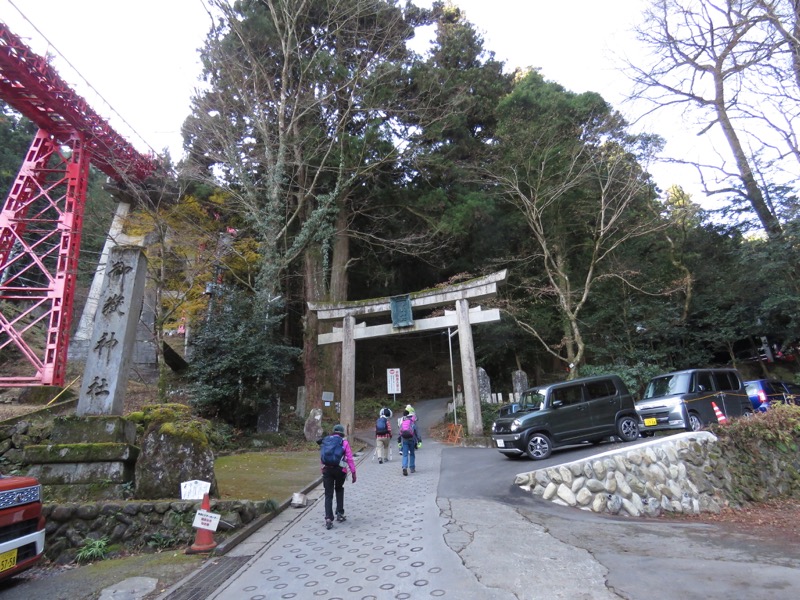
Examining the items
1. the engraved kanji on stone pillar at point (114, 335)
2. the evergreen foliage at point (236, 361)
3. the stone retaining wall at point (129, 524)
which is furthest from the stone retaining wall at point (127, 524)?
the evergreen foliage at point (236, 361)

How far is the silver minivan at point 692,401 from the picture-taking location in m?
10.3

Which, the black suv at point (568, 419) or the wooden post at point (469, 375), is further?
the wooden post at point (469, 375)

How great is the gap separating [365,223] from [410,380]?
12.1 metres

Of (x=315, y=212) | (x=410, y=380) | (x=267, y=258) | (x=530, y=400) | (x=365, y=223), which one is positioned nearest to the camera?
(x=530, y=400)

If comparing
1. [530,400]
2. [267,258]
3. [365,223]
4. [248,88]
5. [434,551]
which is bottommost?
[434,551]

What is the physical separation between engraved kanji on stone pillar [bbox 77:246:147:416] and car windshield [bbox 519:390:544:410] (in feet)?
28.2

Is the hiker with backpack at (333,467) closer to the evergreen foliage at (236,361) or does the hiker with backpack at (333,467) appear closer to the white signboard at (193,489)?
the white signboard at (193,489)

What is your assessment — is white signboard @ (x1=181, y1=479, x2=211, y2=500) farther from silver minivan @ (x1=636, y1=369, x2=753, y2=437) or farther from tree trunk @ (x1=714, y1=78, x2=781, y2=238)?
tree trunk @ (x1=714, y1=78, x2=781, y2=238)

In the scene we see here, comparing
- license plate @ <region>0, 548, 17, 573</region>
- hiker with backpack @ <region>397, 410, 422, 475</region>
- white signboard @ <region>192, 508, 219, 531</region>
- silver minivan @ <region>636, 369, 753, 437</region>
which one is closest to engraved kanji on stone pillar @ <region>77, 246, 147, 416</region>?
license plate @ <region>0, 548, 17, 573</region>

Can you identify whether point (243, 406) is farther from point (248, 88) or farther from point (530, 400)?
point (248, 88)

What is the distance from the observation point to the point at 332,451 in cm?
585

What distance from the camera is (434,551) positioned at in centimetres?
446

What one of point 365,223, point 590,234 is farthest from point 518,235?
point 365,223

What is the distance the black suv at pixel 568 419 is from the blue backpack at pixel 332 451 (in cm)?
501
